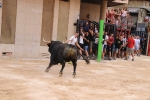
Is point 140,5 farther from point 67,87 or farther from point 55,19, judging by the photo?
point 67,87

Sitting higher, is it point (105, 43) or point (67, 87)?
point (105, 43)

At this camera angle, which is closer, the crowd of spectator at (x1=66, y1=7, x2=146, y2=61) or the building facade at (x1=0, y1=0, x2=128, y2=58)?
the building facade at (x1=0, y1=0, x2=128, y2=58)

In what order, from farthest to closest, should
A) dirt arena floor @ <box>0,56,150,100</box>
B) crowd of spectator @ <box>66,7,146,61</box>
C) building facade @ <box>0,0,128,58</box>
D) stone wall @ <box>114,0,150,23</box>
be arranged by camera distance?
stone wall @ <box>114,0,150,23</box>
crowd of spectator @ <box>66,7,146,61</box>
building facade @ <box>0,0,128,58</box>
dirt arena floor @ <box>0,56,150,100</box>

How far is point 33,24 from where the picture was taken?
15.1 m

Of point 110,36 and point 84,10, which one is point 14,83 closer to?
point 110,36

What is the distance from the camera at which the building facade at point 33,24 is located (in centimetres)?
1422

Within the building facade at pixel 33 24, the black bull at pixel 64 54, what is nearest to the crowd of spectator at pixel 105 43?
the building facade at pixel 33 24

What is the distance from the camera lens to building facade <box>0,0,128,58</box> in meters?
14.2

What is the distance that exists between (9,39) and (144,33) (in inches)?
657

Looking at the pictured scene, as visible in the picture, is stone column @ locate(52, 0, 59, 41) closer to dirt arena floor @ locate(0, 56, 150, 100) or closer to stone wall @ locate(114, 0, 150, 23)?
dirt arena floor @ locate(0, 56, 150, 100)

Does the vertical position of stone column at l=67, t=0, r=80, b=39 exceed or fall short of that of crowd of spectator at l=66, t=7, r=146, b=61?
it exceeds it

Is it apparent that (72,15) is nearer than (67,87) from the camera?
No

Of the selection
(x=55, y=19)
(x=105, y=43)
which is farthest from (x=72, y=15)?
(x=105, y=43)

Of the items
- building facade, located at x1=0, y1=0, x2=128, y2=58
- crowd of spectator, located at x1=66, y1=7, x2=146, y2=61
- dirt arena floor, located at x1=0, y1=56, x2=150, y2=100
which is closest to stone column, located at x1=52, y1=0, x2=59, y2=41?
building facade, located at x1=0, y1=0, x2=128, y2=58
